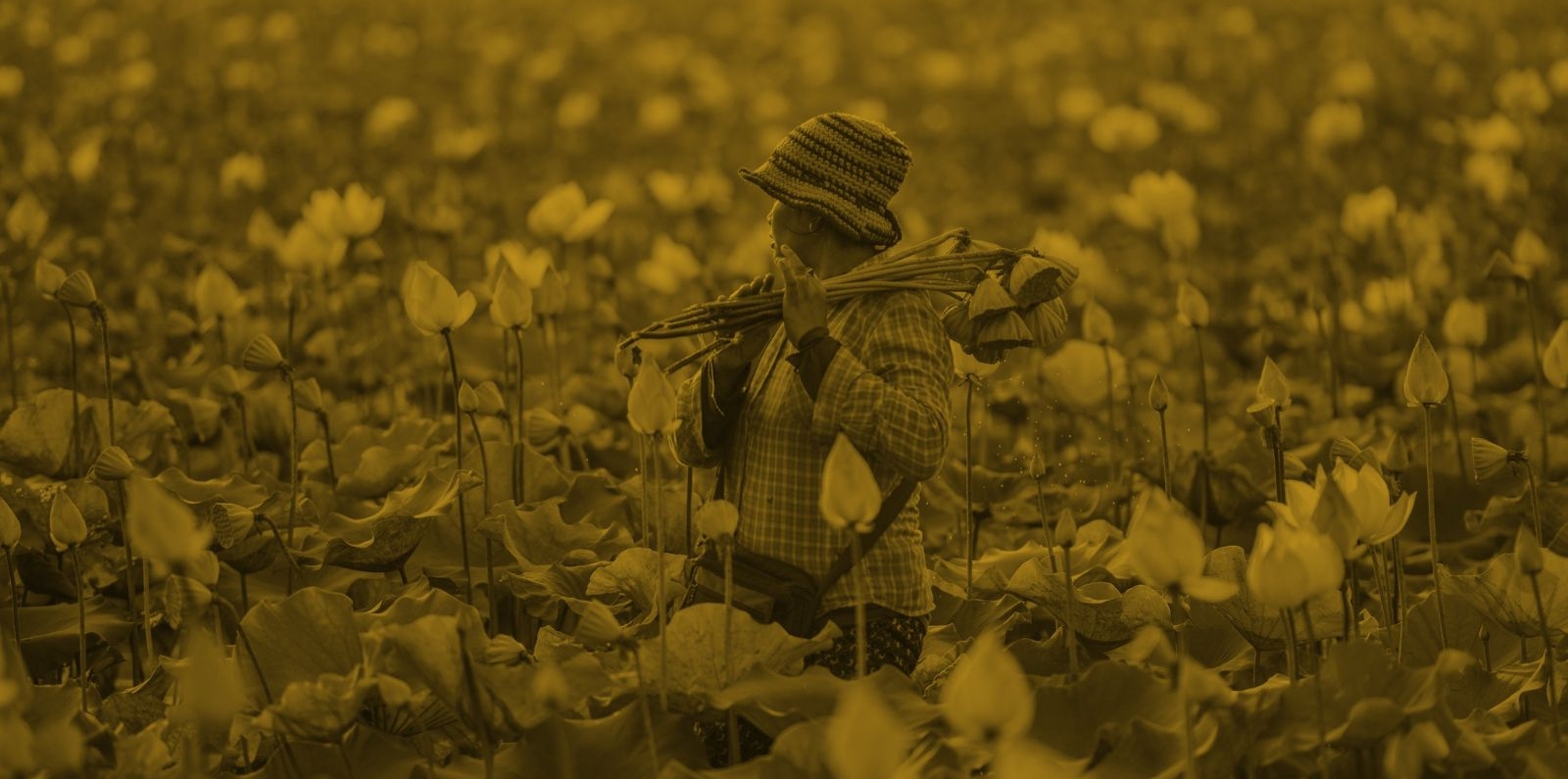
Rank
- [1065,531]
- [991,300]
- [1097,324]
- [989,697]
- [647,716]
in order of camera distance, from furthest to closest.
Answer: [1097,324], [991,300], [1065,531], [647,716], [989,697]

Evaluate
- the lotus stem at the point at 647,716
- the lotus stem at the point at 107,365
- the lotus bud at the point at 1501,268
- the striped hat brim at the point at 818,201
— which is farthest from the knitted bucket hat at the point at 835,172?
the lotus bud at the point at 1501,268

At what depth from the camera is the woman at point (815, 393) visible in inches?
76.1

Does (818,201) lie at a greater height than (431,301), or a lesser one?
greater

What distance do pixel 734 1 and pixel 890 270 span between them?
8185mm

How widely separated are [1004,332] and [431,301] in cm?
67

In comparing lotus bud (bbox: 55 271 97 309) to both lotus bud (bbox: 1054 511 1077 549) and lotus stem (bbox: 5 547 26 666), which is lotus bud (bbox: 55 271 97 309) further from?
lotus bud (bbox: 1054 511 1077 549)

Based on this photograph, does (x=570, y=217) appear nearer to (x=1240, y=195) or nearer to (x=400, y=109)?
(x=400, y=109)

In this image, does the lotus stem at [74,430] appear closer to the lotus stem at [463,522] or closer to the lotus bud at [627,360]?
the lotus stem at [463,522]

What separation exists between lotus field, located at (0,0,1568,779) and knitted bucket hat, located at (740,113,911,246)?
74 millimetres

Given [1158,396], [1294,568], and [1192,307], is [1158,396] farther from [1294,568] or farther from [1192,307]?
[1294,568]

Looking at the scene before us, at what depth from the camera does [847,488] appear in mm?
1545

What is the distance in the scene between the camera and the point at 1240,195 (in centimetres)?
550

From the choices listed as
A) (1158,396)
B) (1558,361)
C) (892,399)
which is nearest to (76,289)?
(892,399)

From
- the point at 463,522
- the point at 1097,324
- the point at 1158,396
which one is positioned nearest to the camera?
the point at 463,522
